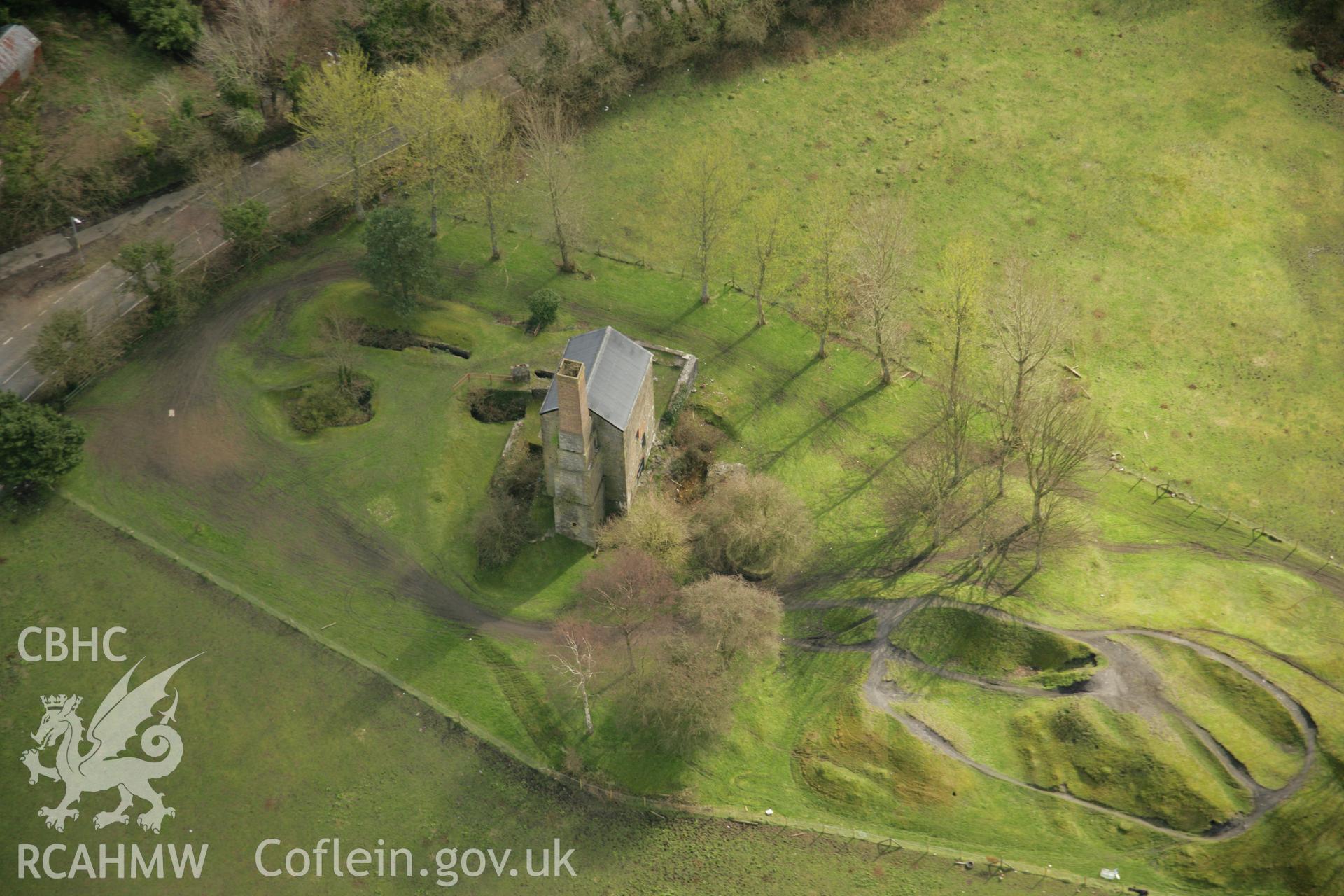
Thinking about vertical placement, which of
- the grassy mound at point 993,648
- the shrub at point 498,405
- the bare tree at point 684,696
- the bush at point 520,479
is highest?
the shrub at point 498,405

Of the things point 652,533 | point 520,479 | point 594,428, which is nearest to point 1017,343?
point 652,533

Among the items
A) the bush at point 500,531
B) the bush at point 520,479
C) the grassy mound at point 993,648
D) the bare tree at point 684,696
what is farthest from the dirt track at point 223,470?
the grassy mound at point 993,648

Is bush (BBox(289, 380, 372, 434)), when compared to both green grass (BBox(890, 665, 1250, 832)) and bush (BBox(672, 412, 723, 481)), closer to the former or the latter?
bush (BBox(672, 412, 723, 481))

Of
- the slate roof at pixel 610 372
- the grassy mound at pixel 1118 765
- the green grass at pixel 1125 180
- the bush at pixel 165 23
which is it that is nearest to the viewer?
the grassy mound at pixel 1118 765

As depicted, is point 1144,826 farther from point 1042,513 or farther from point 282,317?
point 282,317

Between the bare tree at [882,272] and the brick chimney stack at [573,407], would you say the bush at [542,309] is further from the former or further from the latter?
the bare tree at [882,272]
